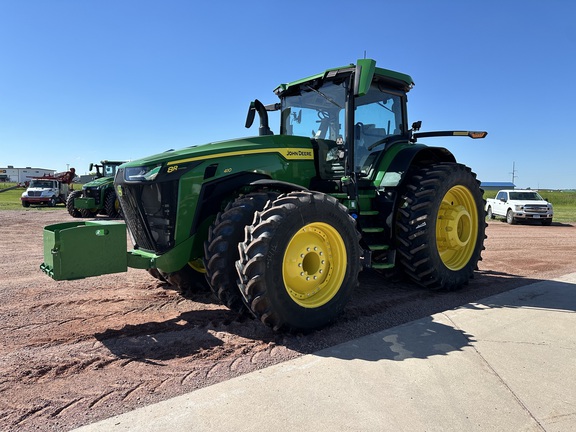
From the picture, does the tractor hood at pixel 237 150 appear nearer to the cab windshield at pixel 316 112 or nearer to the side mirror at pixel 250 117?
the cab windshield at pixel 316 112

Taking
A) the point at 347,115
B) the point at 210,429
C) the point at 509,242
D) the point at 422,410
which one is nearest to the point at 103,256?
the point at 210,429

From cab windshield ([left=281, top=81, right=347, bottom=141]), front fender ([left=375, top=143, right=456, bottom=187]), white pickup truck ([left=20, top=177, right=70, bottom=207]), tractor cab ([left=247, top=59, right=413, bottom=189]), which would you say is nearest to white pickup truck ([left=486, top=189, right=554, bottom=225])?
front fender ([left=375, top=143, right=456, bottom=187])

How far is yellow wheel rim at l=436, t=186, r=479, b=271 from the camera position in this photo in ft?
18.6

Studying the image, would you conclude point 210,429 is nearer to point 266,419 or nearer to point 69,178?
point 266,419

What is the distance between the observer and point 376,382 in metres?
2.88

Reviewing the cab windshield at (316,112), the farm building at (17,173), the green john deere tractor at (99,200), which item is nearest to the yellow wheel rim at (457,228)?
the cab windshield at (316,112)

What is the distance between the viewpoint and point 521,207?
18234 mm

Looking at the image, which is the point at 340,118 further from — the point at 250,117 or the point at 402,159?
the point at 250,117

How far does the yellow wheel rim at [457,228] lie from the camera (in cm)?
568

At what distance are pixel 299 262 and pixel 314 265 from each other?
0.68 feet

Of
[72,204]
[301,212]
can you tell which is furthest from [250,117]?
[72,204]

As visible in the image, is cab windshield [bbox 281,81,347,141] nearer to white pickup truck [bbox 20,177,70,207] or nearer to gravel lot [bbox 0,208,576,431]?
gravel lot [bbox 0,208,576,431]

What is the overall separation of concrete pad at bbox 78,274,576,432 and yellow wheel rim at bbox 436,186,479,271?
188 centimetres

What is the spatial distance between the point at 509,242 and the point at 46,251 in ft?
36.2
